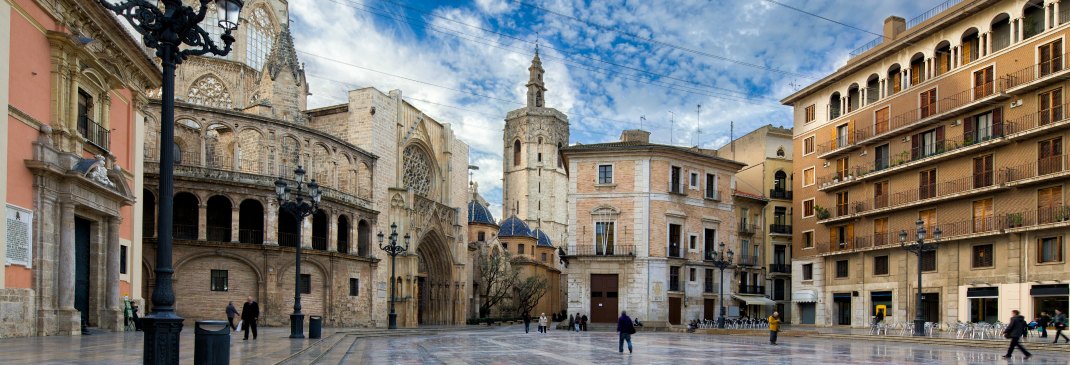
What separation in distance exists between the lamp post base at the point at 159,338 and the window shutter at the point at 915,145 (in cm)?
3960

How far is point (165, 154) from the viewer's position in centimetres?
1017

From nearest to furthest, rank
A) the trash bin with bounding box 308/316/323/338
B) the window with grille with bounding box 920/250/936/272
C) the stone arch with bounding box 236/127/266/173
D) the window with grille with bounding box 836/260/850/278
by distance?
the trash bin with bounding box 308/316/323/338 < the window with grille with bounding box 920/250/936/272 < the stone arch with bounding box 236/127/266/173 < the window with grille with bounding box 836/260/850/278

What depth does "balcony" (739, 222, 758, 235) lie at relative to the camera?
5728 cm

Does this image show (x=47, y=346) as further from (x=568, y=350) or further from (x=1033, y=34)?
(x=1033, y=34)

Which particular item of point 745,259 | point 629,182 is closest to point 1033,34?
point 629,182

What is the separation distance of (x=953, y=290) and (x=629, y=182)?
16639 millimetres

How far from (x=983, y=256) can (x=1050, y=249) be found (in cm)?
362

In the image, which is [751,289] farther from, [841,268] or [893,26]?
[893,26]

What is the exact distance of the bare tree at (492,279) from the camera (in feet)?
250

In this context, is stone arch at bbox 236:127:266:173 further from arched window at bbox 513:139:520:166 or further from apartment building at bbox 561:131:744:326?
arched window at bbox 513:139:520:166

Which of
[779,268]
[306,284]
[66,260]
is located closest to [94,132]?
[66,260]

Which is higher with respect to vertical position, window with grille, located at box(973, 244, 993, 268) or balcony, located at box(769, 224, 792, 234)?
balcony, located at box(769, 224, 792, 234)

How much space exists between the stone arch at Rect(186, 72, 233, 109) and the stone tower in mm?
57125

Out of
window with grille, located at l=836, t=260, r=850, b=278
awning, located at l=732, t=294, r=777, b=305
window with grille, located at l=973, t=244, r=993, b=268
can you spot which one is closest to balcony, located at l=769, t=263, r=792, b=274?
awning, located at l=732, t=294, r=777, b=305
